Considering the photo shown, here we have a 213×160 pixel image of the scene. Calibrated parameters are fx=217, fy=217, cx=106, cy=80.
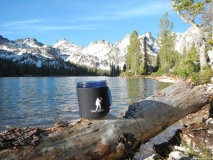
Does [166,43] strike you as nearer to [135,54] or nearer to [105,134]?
[135,54]

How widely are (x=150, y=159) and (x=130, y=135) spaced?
1176 millimetres

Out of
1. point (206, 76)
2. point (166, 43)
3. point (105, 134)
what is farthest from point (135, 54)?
point (105, 134)

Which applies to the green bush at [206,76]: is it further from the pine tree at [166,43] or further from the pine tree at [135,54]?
the pine tree at [135,54]

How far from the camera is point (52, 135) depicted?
378 centimetres

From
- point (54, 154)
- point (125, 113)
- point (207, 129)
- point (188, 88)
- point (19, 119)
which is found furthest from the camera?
point (19, 119)

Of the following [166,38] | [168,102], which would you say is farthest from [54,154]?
[166,38]

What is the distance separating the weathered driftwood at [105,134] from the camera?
3.59m

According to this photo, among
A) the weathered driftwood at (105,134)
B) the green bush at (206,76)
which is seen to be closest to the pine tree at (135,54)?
the green bush at (206,76)

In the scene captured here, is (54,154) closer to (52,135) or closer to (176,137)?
(52,135)

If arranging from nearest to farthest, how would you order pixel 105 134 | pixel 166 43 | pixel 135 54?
pixel 105 134 → pixel 166 43 → pixel 135 54

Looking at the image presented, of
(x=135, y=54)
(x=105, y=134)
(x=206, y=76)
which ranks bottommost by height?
(x=105, y=134)

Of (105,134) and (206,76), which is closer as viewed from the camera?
(105,134)

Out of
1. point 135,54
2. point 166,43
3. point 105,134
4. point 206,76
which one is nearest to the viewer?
point 105,134

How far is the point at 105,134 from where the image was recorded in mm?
4219
